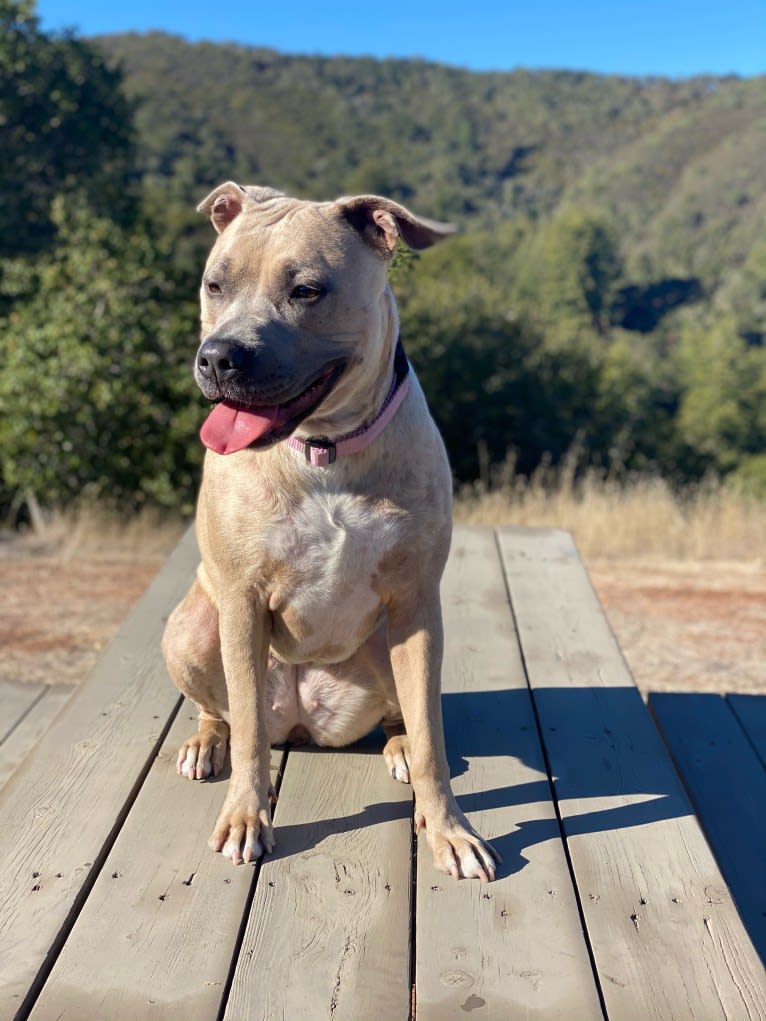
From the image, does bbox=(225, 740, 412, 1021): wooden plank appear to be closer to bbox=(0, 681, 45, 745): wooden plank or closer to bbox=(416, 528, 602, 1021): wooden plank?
bbox=(416, 528, 602, 1021): wooden plank

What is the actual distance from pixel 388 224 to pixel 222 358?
1.76 ft

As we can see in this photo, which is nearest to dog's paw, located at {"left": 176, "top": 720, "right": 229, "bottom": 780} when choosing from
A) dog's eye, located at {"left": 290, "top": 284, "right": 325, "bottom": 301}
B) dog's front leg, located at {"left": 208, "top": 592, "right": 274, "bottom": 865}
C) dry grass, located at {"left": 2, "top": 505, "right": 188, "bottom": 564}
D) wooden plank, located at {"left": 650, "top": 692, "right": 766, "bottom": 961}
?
dog's front leg, located at {"left": 208, "top": 592, "right": 274, "bottom": 865}

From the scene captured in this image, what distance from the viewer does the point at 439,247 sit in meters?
29.3

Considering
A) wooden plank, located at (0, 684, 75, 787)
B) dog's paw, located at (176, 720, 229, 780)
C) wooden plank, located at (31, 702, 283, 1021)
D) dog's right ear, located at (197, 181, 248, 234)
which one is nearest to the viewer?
wooden plank, located at (31, 702, 283, 1021)

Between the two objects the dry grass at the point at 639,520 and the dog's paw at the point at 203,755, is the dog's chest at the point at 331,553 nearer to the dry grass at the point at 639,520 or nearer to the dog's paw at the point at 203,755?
the dog's paw at the point at 203,755

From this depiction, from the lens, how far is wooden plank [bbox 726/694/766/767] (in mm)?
3445

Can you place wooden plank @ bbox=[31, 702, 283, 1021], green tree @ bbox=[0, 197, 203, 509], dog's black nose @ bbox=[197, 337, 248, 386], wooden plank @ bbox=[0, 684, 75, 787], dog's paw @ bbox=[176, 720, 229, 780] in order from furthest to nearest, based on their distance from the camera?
green tree @ bbox=[0, 197, 203, 509]
wooden plank @ bbox=[0, 684, 75, 787]
dog's paw @ bbox=[176, 720, 229, 780]
dog's black nose @ bbox=[197, 337, 248, 386]
wooden plank @ bbox=[31, 702, 283, 1021]

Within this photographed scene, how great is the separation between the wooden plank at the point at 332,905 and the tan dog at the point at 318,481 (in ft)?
0.34

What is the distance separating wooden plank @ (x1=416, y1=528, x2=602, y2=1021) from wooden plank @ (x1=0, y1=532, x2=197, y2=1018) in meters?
0.71

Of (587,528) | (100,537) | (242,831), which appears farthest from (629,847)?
(100,537)

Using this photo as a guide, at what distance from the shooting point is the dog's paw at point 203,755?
8.48 ft

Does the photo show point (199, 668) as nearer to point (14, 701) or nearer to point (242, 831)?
point (242, 831)

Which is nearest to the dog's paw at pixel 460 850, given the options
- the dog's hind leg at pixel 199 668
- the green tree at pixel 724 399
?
the dog's hind leg at pixel 199 668

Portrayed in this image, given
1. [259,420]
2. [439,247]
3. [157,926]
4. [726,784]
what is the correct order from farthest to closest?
[439,247] < [726,784] < [259,420] < [157,926]
